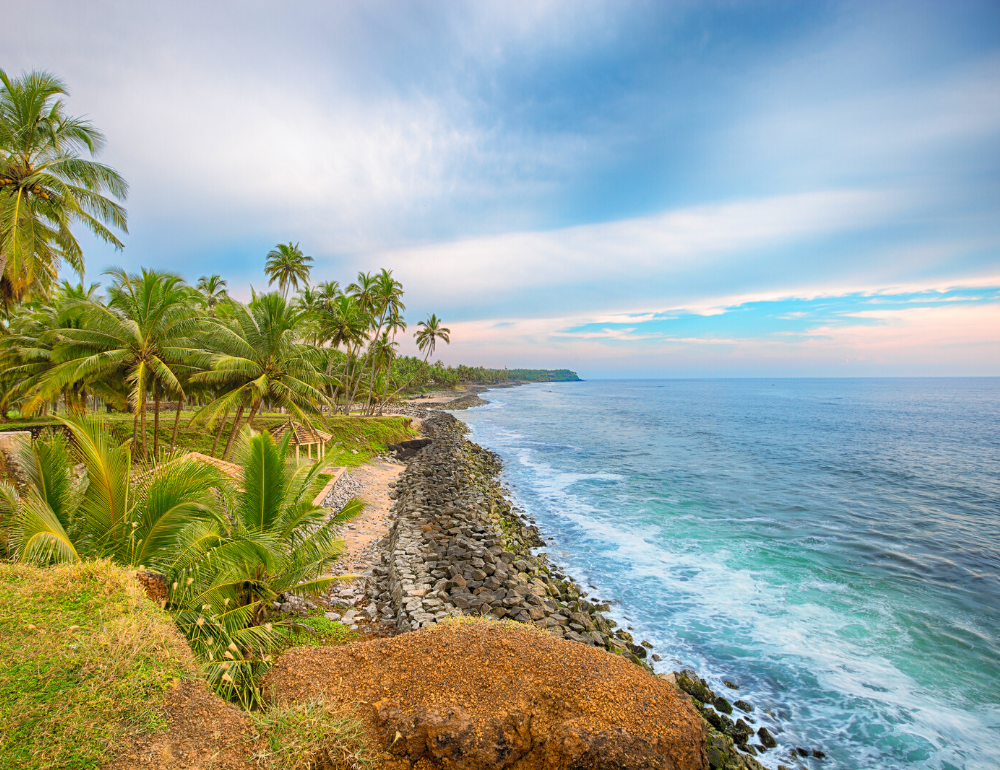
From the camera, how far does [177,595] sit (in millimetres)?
5820

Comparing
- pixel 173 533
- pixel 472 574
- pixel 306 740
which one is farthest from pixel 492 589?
pixel 173 533

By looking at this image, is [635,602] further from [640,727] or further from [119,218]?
[119,218]

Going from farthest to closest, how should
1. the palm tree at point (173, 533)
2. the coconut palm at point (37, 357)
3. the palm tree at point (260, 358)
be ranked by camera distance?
1. the coconut palm at point (37, 357)
2. the palm tree at point (260, 358)
3. the palm tree at point (173, 533)

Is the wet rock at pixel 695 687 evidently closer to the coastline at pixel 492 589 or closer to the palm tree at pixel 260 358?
the coastline at pixel 492 589

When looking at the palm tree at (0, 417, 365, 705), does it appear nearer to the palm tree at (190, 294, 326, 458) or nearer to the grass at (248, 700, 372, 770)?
the grass at (248, 700, 372, 770)

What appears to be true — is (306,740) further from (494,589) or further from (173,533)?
(494,589)

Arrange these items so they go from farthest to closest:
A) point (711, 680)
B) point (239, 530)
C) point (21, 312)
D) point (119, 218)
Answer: point (21, 312) → point (119, 218) → point (711, 680) → point (239, 530)

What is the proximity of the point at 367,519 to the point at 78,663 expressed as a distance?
12.3 meters

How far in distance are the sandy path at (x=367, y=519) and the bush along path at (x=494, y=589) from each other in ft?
1.52

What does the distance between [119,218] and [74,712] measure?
16550 mm

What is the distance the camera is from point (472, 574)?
10.6 metres

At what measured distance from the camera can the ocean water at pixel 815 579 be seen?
25.7 feet

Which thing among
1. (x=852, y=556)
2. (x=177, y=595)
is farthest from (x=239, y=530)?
(x=852, y=556)

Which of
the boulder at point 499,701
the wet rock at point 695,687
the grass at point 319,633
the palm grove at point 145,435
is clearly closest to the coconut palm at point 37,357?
the palm grove at point 145,435
